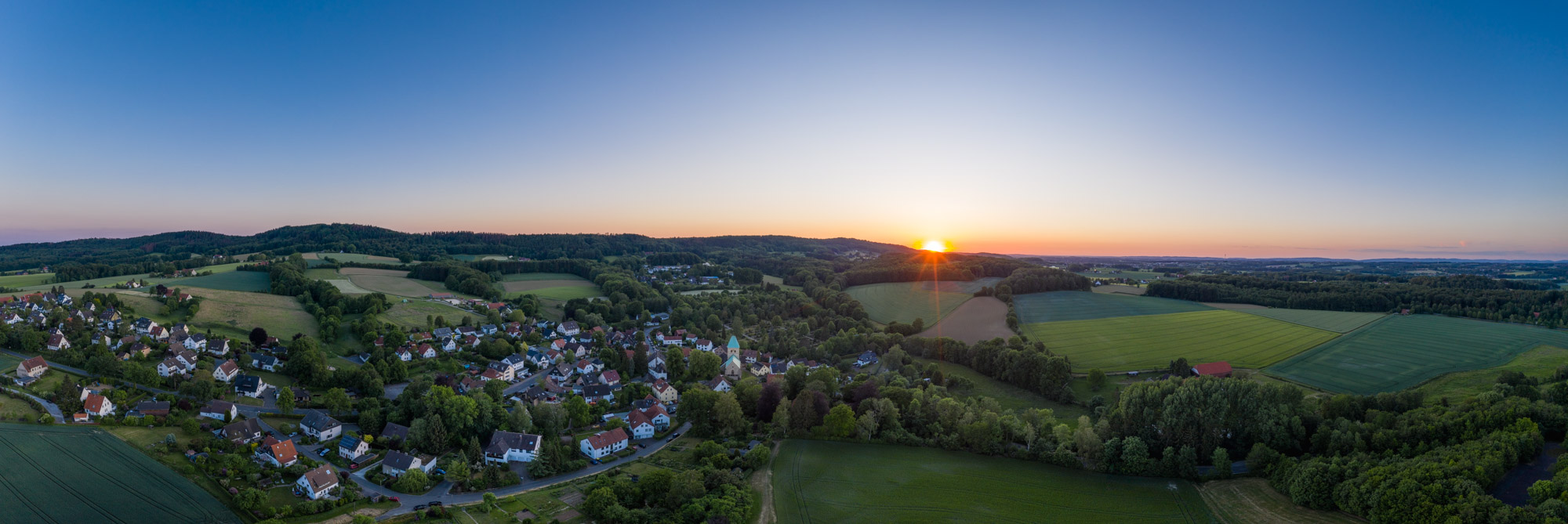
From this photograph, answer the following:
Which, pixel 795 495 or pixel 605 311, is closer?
Result: pixel 795 495

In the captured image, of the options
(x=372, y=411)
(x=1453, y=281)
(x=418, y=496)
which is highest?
(x=1453, y=281)

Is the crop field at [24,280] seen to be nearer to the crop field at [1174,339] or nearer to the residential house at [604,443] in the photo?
the residential house at [604,443]

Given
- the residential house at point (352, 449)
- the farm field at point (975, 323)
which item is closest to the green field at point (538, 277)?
the farm field at point (975, 323)

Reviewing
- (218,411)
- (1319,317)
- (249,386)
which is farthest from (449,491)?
(1319,317)

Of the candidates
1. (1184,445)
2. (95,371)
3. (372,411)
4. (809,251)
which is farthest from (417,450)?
(809,251)

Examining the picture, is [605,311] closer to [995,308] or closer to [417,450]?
[417,450]

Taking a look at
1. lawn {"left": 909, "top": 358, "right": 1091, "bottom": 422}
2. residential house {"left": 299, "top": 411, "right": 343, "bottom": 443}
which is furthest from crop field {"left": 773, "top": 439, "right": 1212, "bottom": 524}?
residential house {"left": 299, "top": 411, "right": 343, "bottom": 443}

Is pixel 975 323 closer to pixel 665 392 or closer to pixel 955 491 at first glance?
pixel 665 392
